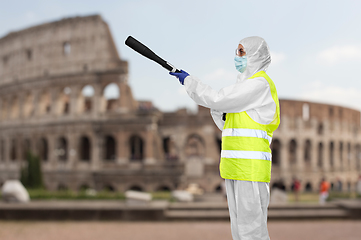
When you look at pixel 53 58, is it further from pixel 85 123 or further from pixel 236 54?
pixel 236 54

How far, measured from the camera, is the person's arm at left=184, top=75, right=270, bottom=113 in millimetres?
2963

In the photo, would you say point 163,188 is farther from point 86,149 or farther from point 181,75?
point 181,75

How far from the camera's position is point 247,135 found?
305cm

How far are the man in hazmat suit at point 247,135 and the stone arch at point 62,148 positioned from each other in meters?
27.5

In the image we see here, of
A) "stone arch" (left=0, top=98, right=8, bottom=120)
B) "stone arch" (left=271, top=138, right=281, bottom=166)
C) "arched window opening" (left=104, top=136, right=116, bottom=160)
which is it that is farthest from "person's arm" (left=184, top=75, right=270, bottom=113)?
"stone arch" (left=0, top=98, right=8, bottom=120)

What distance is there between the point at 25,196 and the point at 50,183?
14.5 metres

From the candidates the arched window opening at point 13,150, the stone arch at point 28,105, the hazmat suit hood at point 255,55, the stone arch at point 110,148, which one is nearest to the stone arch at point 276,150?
the stone arch at point 110,148

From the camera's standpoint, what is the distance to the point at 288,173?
29109 millimetres

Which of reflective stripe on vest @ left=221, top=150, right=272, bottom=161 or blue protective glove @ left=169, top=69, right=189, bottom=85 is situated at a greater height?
blue protective glove @ left=169, top=69, right=189, bottom=85

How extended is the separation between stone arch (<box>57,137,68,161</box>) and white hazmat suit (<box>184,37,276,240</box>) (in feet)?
90.1

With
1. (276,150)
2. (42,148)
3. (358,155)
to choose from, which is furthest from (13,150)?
(358,155)

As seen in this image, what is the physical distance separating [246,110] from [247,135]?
0.73 ft

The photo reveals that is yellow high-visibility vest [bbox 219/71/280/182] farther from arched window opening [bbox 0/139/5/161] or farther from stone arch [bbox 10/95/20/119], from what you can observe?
arched window opening [bbox 0/139/5/161]

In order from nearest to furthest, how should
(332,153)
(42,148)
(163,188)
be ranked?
(163,188) → (42,148) → (332,153)
